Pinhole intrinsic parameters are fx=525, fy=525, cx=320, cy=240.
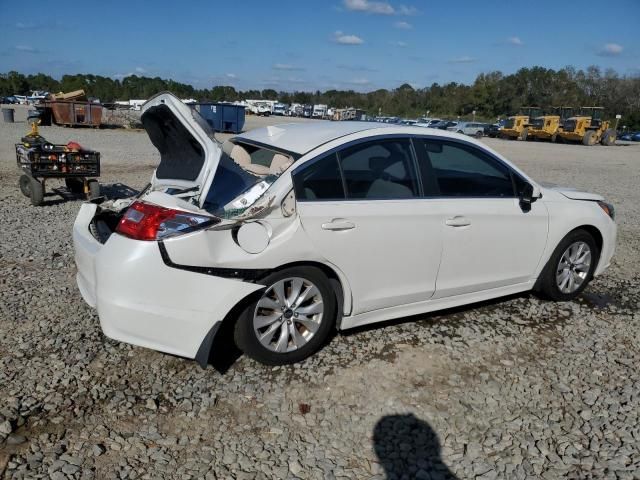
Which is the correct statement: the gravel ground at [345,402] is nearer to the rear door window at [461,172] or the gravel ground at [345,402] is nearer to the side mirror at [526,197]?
the side mirror at [526,197]

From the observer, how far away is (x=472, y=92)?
86250mm

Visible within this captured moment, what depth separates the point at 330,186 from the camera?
359 centimetres

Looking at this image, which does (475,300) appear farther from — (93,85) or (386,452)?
(93,85)

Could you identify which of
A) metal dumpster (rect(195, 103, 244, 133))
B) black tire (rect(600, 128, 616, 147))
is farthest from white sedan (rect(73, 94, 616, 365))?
black tire (rect(600, 128, 616, 147))

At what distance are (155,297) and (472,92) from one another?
90.5m

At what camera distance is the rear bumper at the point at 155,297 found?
3.04m

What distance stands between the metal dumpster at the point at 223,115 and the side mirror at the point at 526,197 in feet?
87.1

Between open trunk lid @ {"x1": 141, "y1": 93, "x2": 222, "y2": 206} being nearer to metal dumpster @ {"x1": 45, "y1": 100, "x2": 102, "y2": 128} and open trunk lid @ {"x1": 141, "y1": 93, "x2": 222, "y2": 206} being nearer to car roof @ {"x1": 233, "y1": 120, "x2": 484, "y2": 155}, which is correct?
car roof @ {"x1": 233, "y1": 120, "x2": 484, "y2": 155}

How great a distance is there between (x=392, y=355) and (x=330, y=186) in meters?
1.32

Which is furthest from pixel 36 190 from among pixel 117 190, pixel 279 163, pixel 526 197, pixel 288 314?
pixel 526 197

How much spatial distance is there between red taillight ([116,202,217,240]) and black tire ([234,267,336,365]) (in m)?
0.55

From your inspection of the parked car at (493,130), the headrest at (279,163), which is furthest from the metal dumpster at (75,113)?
the parked car at (493,130)

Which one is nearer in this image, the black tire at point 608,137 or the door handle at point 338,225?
Result: the door handle at point 338,225

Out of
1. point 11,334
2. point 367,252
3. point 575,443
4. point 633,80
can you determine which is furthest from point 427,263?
point 633,80
